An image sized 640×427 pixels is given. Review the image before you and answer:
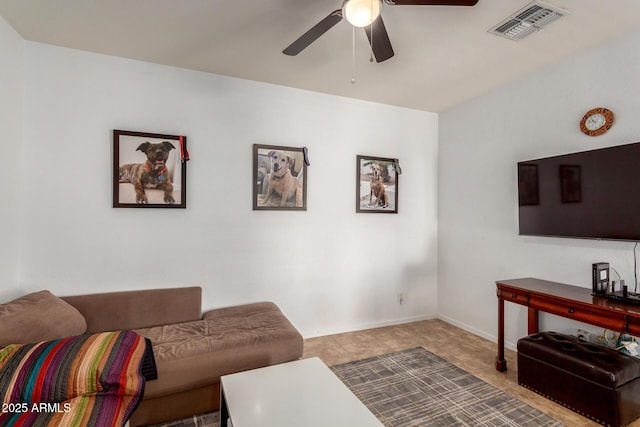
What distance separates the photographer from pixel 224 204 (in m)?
2.94

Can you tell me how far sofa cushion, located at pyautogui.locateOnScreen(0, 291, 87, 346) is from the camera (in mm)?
1680

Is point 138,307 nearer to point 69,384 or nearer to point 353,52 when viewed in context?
point 69,384

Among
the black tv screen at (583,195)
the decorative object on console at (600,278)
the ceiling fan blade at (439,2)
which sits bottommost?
the decorative object on console at (600,278)

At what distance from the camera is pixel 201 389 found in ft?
6.55

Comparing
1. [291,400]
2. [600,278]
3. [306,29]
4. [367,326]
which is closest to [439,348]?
[367,326]

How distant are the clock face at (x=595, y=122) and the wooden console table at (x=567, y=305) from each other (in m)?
1.25

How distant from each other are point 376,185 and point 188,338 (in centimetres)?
245

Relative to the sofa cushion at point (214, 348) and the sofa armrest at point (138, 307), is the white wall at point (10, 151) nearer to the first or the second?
the sofa armrest at point (138, 307)

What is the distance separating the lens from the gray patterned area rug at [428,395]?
1959 millimetres

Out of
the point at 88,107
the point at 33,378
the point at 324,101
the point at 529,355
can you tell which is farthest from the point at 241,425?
the point at 324,101

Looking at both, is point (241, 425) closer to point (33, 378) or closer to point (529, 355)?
point (33, 378)

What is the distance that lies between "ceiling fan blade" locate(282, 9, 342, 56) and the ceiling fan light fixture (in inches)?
2.3

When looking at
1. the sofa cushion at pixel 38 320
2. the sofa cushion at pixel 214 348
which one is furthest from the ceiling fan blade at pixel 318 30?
the sofa cushion at pixel 38 320

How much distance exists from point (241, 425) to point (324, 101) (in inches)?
116
